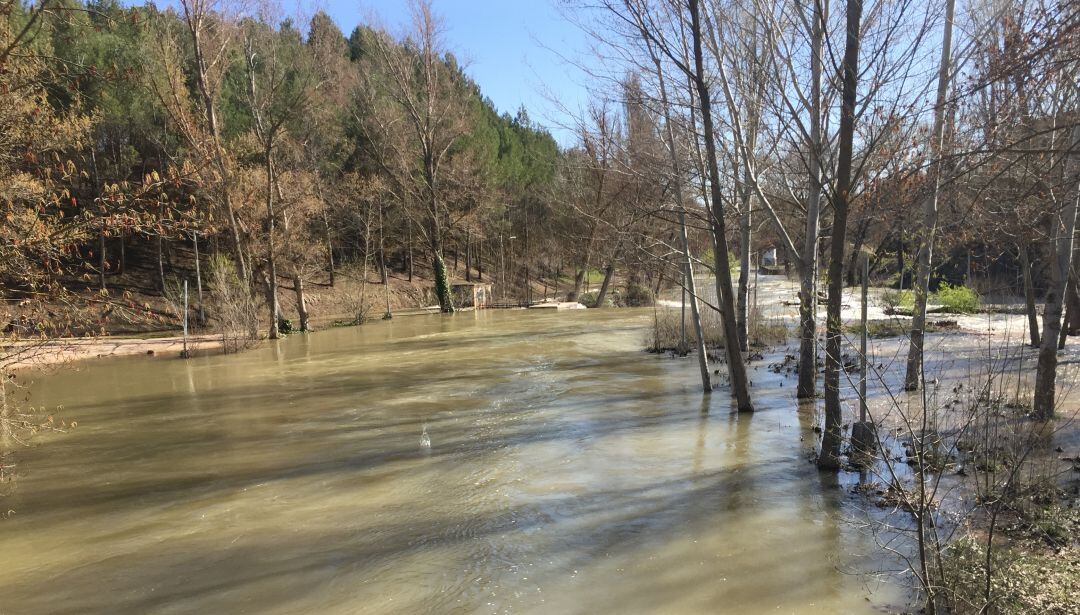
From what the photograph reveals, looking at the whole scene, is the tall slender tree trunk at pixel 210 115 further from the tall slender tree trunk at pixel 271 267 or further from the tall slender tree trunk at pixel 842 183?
the tall slender tree trunk at pixel 842 183

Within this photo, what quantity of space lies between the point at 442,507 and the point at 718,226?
4.71m

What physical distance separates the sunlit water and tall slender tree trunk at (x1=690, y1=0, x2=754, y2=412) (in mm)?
664

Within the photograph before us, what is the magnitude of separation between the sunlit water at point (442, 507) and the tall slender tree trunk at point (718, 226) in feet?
2.18

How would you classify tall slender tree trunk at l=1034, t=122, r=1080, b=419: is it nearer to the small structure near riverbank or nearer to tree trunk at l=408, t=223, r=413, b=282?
the small structure near riverbank

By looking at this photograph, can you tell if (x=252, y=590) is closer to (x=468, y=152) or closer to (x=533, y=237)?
(x=468, y=152)

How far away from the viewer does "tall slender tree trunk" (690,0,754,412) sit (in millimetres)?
7297

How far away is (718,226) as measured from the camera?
7965 millimetres

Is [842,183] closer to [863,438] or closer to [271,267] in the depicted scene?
[863,438]

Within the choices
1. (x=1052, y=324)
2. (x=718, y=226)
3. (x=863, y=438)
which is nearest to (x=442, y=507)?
(x=863, y=438)

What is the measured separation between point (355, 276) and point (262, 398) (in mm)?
24454

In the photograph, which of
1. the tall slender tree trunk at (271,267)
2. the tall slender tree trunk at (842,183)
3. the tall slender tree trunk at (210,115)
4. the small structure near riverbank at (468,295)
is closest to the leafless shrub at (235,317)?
the tall slender tree trunk at (210,115)

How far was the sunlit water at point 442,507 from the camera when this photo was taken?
4566 mm

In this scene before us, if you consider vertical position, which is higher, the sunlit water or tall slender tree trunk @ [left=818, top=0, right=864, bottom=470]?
tall slender tree trunk @ [left=818, top=0, right=864, bottom=470]

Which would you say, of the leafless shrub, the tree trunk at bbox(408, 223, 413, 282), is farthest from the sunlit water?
the tree trunk at bbox(408, 223, 413, 282)
